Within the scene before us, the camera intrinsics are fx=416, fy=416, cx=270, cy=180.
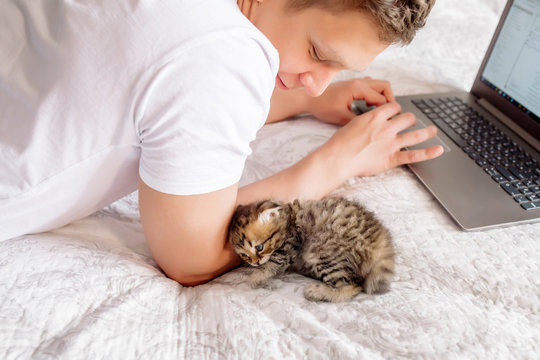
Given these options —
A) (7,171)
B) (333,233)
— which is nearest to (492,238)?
(333,233)

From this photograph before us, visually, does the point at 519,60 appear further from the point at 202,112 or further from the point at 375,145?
the point at 202,112

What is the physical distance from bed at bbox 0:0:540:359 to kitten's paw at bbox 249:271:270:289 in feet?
0.05

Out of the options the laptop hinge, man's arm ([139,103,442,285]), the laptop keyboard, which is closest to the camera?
man's arm ([139,103,442,285])

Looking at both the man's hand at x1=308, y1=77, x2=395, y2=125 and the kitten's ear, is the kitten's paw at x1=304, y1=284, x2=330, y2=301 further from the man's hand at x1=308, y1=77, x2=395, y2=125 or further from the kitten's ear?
the man's hand at x1=308, y1=77, x2=395, y2=125

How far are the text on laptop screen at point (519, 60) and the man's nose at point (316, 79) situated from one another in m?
0.72

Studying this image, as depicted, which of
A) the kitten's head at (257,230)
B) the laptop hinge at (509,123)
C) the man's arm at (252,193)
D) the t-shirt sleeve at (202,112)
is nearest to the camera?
the t-shirt sleeve at (202,112)

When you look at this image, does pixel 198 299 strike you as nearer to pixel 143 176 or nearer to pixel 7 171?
pixel 143 176

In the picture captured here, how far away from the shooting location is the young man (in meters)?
0.62

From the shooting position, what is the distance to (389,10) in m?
0.66

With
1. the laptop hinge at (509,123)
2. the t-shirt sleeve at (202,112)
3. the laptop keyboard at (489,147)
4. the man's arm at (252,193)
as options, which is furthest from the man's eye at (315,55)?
the laptop hinge at (509,123)

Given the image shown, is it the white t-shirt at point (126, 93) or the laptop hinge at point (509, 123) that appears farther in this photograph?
the laptop hinge at point (509, 123)

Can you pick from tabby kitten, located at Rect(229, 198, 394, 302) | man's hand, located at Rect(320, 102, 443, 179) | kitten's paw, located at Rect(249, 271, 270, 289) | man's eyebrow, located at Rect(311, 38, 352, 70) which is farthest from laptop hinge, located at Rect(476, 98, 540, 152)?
kitten's paw, located at Rect(249, 271, 270, 289)

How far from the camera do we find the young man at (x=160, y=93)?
2.02ft

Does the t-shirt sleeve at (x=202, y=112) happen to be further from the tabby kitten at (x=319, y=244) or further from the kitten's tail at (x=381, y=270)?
the kitten's tail at (x=381, y=270)
